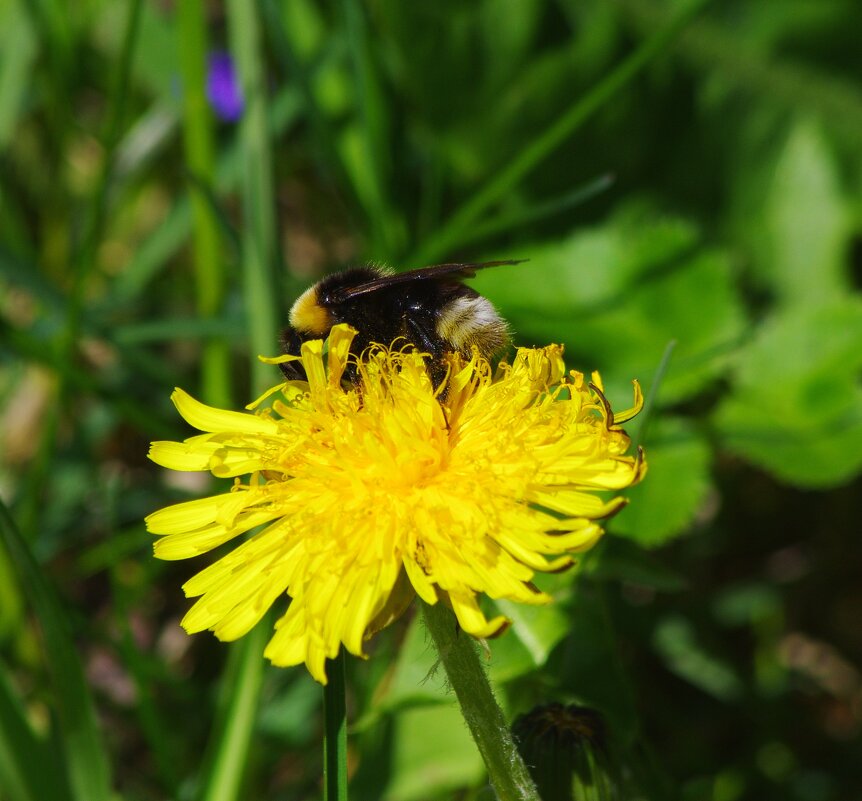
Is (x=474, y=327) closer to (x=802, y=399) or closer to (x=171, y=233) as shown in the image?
(x=802, y=399)

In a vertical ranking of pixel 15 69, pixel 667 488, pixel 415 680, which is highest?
pixel 15 69

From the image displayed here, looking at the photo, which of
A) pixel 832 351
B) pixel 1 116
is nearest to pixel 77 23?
pixel 1 116

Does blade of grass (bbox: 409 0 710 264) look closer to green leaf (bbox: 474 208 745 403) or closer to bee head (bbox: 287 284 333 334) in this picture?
green leaf (bbox: 474 208 745 403)

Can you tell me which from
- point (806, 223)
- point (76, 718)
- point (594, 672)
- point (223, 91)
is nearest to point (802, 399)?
point (806, 223)

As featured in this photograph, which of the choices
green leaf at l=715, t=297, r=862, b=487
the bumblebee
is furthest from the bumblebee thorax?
green leaf at l=715, t=297, r=862, b=487

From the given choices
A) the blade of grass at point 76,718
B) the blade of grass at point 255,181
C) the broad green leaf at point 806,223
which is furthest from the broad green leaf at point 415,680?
the broad green leaf at point 806,223

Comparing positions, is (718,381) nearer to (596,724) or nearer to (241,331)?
(241,331)

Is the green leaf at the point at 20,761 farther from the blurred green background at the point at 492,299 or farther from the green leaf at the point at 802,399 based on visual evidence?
the green leaf at the point at 802,399
